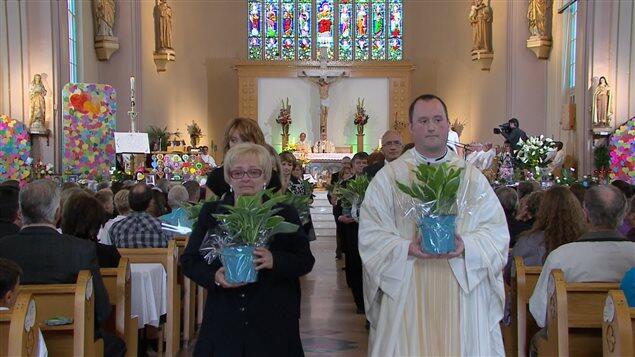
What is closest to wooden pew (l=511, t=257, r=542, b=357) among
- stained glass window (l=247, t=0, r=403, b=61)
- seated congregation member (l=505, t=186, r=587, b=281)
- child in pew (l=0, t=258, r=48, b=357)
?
seated congregation member (l=505, t=186, r=587, b=281)

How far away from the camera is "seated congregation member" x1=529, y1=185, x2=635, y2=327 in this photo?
4.35 meters

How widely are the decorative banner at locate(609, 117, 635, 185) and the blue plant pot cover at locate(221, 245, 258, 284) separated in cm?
1127

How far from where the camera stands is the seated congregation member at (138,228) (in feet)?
21.0

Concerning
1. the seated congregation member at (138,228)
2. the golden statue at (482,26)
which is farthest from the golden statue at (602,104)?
the seated congregation member at (138,228)

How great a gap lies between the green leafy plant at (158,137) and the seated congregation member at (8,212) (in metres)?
13.8

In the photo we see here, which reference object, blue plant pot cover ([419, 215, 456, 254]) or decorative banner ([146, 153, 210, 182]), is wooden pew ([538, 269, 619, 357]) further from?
decorative banner ([146, 153, 210, 182])

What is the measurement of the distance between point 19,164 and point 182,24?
37.4ft

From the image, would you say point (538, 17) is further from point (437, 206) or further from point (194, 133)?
point (437, 206)

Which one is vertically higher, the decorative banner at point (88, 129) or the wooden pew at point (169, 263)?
the decorative banner at point (88, 129)

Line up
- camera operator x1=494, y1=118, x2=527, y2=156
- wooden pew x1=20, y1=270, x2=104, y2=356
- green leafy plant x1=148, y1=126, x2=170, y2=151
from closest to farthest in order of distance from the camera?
1. wooden pew x1=20, y1=270, x2=104, y2=356
2. camera operator x1=494, y1=118, x2=527, y2=156
3. green leafy plant x1=148, y1=126, x2=170, y2=151

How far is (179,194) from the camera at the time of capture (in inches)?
304

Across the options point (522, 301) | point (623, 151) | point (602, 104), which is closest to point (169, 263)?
point (522, 301)

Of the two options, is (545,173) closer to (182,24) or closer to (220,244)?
(220,244)

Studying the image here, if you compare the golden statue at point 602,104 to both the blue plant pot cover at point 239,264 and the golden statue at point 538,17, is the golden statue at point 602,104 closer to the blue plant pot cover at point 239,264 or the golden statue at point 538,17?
the golden statue at point 538,17
